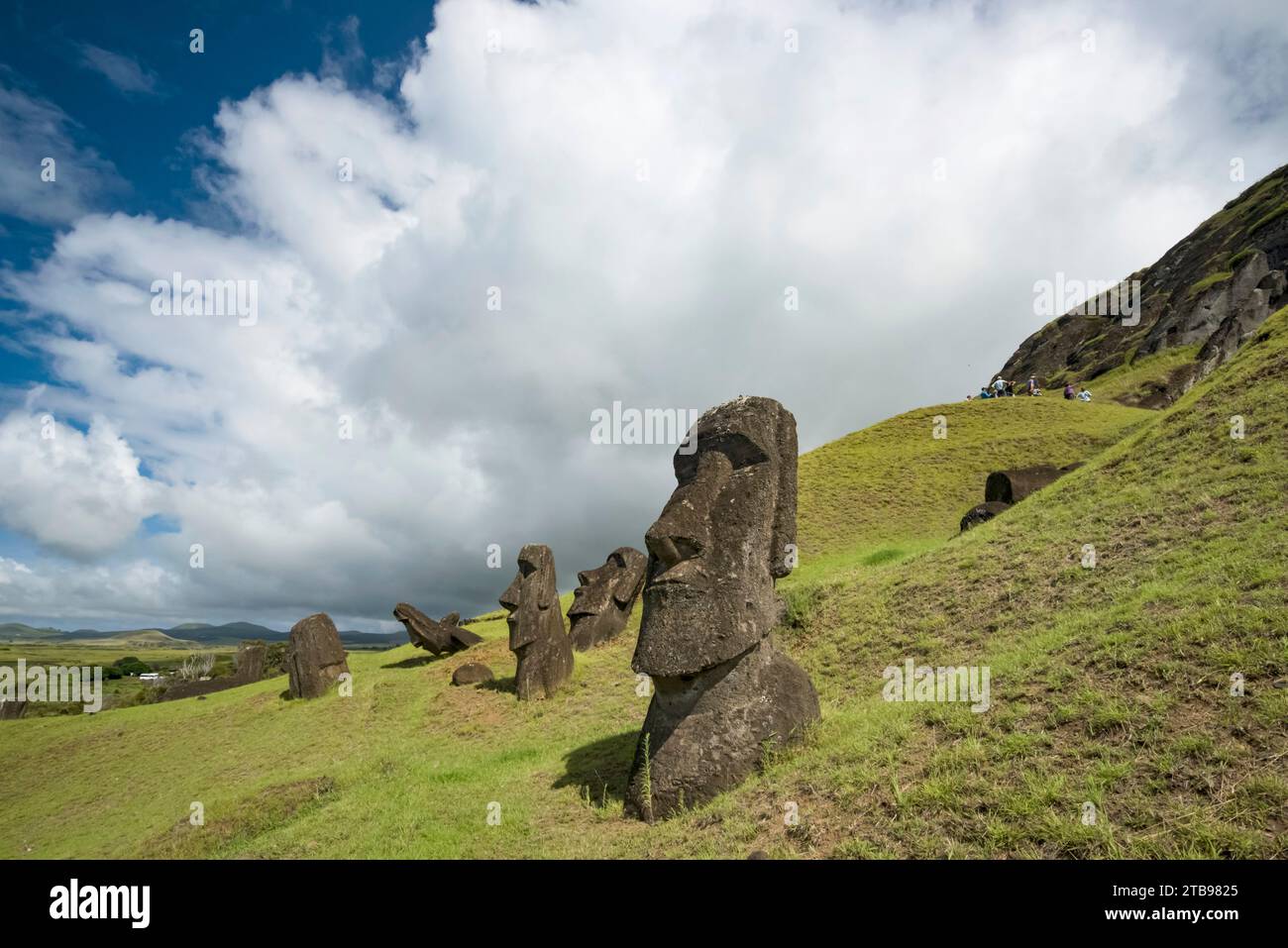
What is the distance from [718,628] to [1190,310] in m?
72.7

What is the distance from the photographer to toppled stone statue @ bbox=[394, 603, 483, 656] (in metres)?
23.6

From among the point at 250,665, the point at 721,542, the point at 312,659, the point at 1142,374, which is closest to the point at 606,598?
the point at 312,659

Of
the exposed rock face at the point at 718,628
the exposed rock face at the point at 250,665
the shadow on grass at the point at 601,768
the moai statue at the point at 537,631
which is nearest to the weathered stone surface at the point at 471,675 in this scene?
the moai statue at the point at 537,631

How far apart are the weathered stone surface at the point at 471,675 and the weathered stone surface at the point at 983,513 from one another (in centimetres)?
1504

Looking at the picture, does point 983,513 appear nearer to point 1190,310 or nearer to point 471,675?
point 471,675

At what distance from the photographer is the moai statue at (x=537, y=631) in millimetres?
15531

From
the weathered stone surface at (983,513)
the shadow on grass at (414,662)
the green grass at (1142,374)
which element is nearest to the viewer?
the weathered stone surface at (983,513)

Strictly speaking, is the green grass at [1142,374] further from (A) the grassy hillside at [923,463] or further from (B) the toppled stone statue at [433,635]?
(B) the toppled stone statue at [433,635]

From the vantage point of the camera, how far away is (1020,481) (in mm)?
21344

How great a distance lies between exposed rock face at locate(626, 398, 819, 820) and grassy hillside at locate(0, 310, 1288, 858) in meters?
0.38
